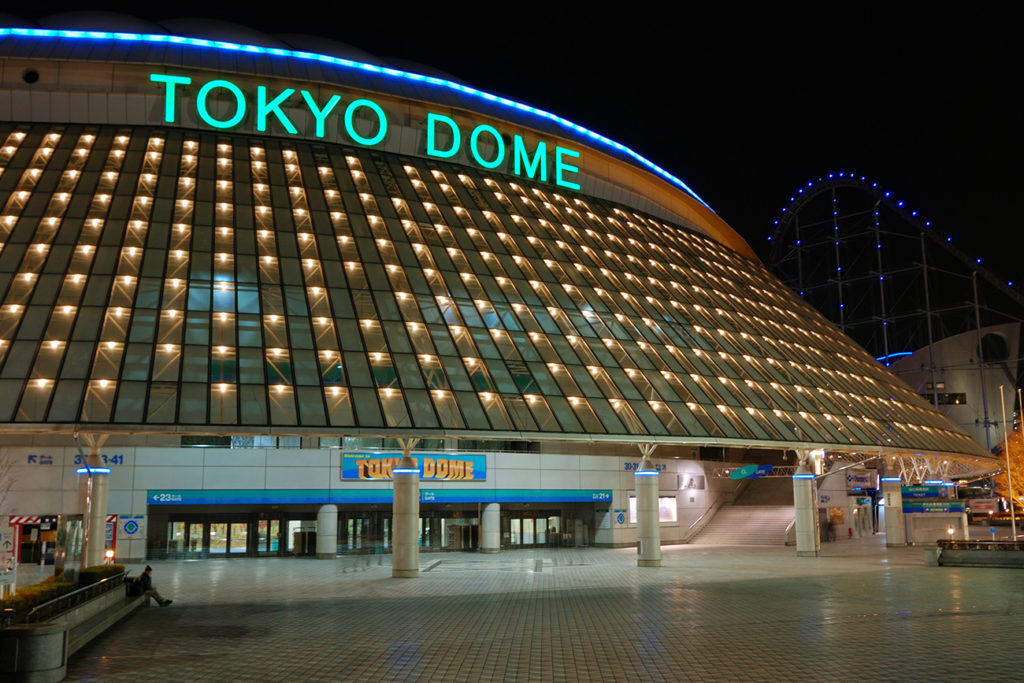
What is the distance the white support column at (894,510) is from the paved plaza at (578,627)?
44.0 feet

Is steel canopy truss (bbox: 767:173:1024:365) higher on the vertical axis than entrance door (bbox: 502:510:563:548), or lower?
higher

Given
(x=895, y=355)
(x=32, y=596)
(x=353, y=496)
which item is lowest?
(x=32, y=596)

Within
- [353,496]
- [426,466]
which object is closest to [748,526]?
[426,466]

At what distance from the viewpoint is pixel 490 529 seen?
47125 mm

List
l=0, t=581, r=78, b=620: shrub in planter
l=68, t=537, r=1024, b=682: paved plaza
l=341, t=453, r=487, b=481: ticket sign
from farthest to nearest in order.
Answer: l=341, t=453, r=487, b=481: ticket sign < l=0, t=581, r=78, b=620: shrub in planter < l=68, t=537, r=1024, b=682: paved plaza

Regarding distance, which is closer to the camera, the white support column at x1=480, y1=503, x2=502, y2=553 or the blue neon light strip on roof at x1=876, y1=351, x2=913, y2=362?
the white support column at x1=480, y1=503, x2=502, y2=553

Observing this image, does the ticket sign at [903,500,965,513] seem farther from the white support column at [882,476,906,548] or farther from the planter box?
the planter box

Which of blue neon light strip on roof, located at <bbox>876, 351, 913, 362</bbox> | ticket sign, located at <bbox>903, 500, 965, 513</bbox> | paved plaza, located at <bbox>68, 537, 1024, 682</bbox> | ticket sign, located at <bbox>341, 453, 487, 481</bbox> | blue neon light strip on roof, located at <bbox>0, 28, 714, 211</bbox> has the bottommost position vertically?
paved plaza, located at <bbox>68, 537, 1024, 682</bbox>

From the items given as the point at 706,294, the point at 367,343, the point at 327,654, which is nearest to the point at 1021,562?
the point at 706,294

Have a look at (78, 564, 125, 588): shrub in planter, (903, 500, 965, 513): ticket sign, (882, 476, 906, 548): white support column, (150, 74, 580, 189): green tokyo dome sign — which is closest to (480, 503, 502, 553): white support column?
(150, 74, 580, 189): green tokyo dome sign

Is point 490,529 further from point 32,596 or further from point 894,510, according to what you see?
point 32,596

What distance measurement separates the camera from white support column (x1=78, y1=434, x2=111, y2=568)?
2658 centimetres

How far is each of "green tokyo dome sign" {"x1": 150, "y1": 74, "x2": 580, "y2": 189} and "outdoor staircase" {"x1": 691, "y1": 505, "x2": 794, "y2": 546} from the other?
21.8 metres

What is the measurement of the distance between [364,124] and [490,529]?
834 inches
